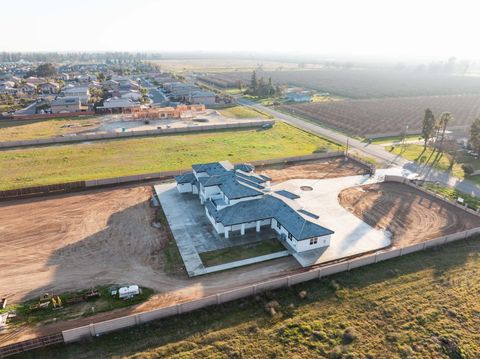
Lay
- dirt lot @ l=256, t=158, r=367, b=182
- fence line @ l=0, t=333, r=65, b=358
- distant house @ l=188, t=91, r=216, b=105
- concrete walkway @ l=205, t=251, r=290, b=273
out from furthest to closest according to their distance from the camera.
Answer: distant house @ l=188, t=91, r=216, b=105 → dirt lot @ l=256, t=158, r=367, b=182 → concrete walkway @ l=205, t=251, r=290, b=273 → fence line @ l=0, t=333, r=65, b=358

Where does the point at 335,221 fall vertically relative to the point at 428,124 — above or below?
below

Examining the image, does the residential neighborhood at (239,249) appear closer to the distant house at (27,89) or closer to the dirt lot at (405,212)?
the dirt lot at (405,212)

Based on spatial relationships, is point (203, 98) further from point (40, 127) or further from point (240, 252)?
point (240, 252)

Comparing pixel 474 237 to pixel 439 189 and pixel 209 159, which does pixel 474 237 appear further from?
pixel 209 159

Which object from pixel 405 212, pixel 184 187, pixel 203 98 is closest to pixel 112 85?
pixel 203 98

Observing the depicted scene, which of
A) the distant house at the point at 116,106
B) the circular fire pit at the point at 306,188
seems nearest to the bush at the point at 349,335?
the circular fire pit at the point at 306,188

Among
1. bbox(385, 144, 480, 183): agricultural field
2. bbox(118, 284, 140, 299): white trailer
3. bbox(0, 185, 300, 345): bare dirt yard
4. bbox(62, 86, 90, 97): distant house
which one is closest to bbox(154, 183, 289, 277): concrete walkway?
bbox(0, 185, 300, 345): bare dirt yard

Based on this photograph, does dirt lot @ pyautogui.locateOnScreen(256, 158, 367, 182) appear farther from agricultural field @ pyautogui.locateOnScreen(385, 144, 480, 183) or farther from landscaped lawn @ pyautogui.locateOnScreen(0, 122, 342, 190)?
agricultural field @ pyautogui.locateOnScreen(385, 144, 480, 183)
